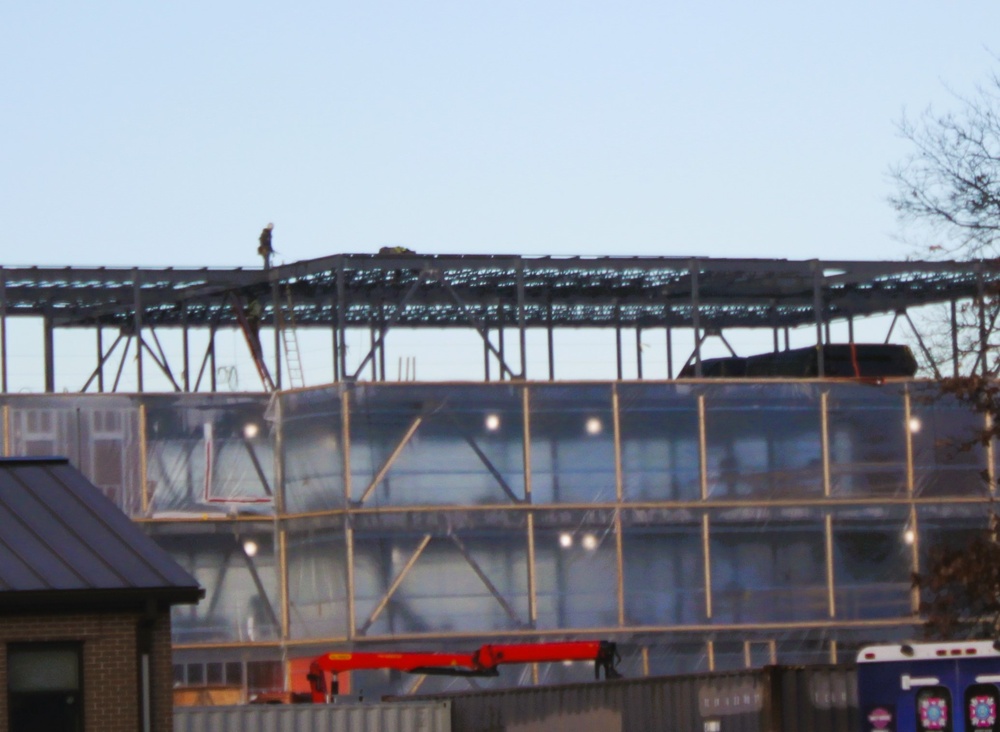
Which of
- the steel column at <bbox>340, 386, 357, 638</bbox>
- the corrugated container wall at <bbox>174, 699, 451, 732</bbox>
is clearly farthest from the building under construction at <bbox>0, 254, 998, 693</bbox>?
the corrugated container wall at <bbox>174, 699, 451, 732</bbox>

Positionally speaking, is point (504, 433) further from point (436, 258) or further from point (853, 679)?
point (853, 679)

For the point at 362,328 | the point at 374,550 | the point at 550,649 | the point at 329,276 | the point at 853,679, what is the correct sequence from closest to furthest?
the point at 853,679, the point at 550,649, the point at 374,550, the point at 329,276, the point at 362,328

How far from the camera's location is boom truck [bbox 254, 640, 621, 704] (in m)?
36.8

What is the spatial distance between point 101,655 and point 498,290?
77.1 ft

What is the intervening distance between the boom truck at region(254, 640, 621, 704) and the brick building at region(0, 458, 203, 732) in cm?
1124

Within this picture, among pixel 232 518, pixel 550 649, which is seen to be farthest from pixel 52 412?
pixel 550 649

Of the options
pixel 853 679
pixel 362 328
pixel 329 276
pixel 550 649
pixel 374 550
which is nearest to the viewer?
pixel 853 679

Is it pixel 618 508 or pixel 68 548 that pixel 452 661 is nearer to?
pixel 618 508

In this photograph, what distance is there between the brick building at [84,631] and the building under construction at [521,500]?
14.5 metres

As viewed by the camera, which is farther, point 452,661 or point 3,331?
point 3,331

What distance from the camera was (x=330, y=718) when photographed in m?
28.7

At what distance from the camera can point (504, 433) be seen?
41.4 meters

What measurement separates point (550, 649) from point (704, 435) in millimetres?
7040

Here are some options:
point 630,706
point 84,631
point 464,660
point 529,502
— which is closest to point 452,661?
point 464,660
